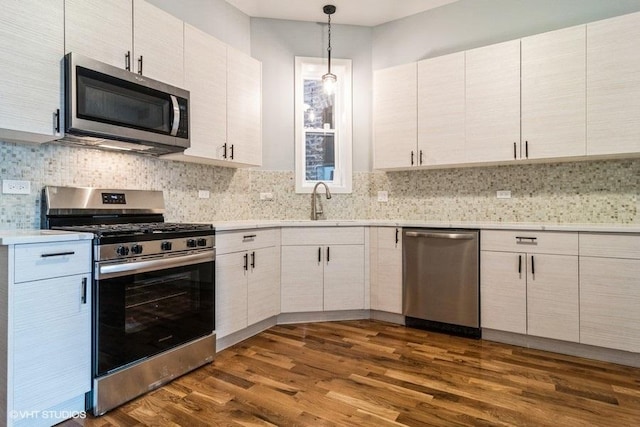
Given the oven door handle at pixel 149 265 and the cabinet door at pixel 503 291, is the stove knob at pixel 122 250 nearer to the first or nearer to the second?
the oven door handle at pixel 149 265

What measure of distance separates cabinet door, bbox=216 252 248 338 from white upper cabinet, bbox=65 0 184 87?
135cm

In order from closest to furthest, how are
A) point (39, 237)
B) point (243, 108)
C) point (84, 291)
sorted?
point (39, 237), point (84, 291), point (243, 108)

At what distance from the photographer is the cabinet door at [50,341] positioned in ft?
5.23

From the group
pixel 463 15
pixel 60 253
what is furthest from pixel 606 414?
pixel 463 15

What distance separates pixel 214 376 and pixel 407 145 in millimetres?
2495

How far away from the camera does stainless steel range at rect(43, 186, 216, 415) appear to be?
6.11 ft

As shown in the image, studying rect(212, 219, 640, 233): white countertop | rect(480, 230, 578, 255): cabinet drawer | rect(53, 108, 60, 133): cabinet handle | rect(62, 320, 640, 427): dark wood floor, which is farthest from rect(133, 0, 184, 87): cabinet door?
rect(480, 230, 578, 255): cabinet drawer

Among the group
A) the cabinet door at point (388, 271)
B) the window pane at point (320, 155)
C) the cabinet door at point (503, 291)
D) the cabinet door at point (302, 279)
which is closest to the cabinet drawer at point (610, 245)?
the cabinet door at point (503, 291)

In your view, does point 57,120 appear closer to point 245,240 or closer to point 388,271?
point 245,240

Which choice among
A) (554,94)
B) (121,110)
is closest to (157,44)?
(121,110)

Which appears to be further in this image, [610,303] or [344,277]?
[344,277]

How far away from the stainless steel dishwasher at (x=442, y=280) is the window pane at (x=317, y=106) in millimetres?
1549

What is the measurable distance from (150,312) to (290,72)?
279 centimetres

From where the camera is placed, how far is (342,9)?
3.56m
